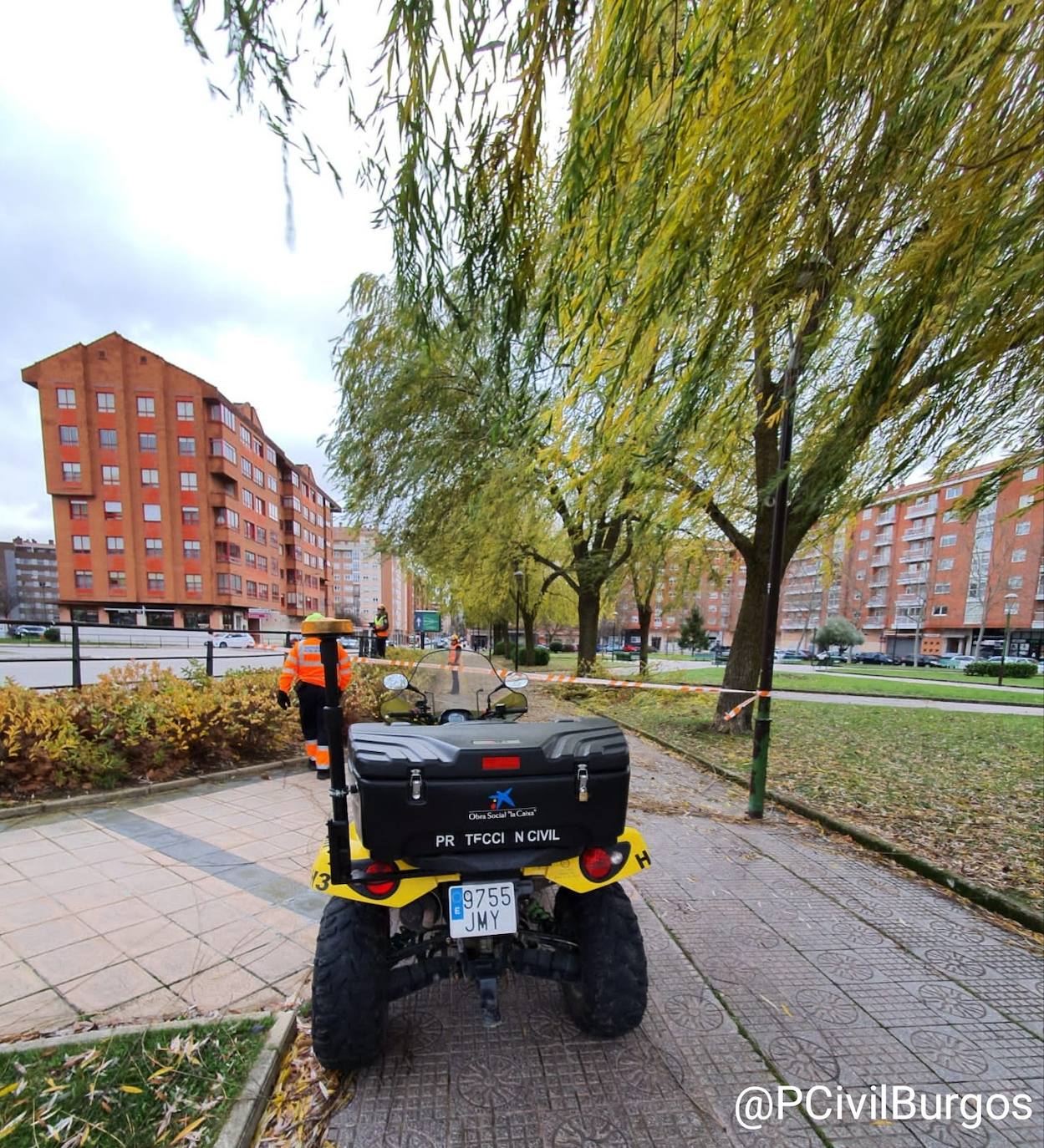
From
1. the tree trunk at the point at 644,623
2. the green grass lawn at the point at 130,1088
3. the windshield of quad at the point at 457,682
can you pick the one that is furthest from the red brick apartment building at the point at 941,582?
the green grass lawn at the point at 130,1088

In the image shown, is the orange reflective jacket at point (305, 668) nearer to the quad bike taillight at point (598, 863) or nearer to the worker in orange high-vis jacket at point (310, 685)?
the worker in orange high-vis jacket at point (310, 685)

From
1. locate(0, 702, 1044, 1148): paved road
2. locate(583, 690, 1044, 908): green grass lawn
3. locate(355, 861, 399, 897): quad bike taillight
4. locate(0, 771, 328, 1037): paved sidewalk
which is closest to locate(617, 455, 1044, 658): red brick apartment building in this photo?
locate(583, 690, 1044, 908): green grass lawn

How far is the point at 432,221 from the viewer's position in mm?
2129

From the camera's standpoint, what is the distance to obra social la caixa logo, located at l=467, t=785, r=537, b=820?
5.30ft

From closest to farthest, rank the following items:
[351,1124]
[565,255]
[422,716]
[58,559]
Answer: [351,1124]
[565,255]
[422,716]
[58,559]

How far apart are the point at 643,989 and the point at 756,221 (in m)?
3.31

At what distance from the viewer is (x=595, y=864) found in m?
1.79

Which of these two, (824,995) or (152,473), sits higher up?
(152,473)

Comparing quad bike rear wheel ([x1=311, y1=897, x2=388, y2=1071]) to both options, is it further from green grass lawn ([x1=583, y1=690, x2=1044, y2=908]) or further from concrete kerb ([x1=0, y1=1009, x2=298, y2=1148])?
green grass lawn ([x1=583, y1=690, x2=1044, y2=908])

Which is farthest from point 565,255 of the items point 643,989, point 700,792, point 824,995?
point 700,792

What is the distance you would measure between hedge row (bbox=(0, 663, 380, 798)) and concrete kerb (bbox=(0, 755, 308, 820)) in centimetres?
14

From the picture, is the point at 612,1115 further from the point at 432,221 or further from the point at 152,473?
→ the point at 152,473

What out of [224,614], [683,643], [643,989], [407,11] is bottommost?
[683,643]

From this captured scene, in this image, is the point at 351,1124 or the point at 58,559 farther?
the point at 58,559
